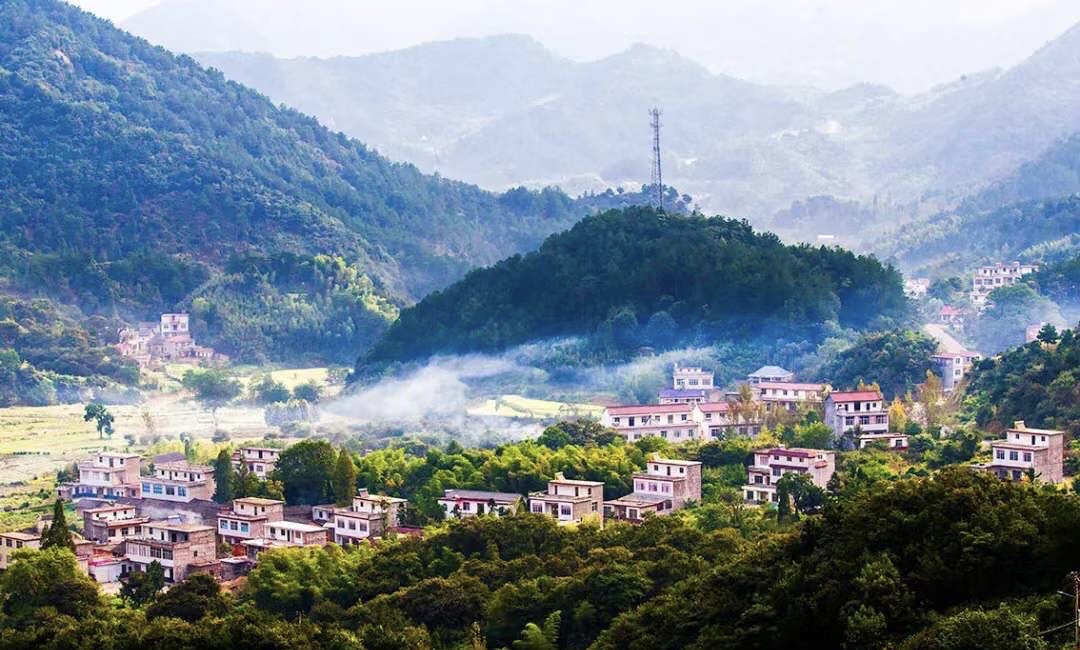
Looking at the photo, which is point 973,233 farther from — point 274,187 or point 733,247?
point 733,247

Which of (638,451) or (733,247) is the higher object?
(733,247)

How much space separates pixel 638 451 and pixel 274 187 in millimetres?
40382

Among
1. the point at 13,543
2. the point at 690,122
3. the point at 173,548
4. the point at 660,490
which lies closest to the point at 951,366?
the point at 660,490

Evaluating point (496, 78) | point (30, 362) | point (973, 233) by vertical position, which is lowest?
point (30, 362)

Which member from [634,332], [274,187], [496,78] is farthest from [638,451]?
[496,78]

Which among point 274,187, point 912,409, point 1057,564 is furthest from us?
point 274,187

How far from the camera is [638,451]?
31172 mm

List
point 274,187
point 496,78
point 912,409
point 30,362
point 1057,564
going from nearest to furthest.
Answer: point 1057,564, point 912,409, point 30,362, point 274,187, point 496,78

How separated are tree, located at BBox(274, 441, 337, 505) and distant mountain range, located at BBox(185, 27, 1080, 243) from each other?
56.8 meters

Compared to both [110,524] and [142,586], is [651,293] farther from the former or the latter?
[142,586]

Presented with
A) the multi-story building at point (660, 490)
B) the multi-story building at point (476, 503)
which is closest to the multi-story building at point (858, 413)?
the multi-story building at point (660, 490)

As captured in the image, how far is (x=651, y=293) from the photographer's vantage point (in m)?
45.3

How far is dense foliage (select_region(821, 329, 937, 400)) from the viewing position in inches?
1494

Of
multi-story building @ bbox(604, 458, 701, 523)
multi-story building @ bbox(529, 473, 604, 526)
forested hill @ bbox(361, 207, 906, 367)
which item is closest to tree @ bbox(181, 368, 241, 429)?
forested hill @ bbox(361, 207, 906, 367)
